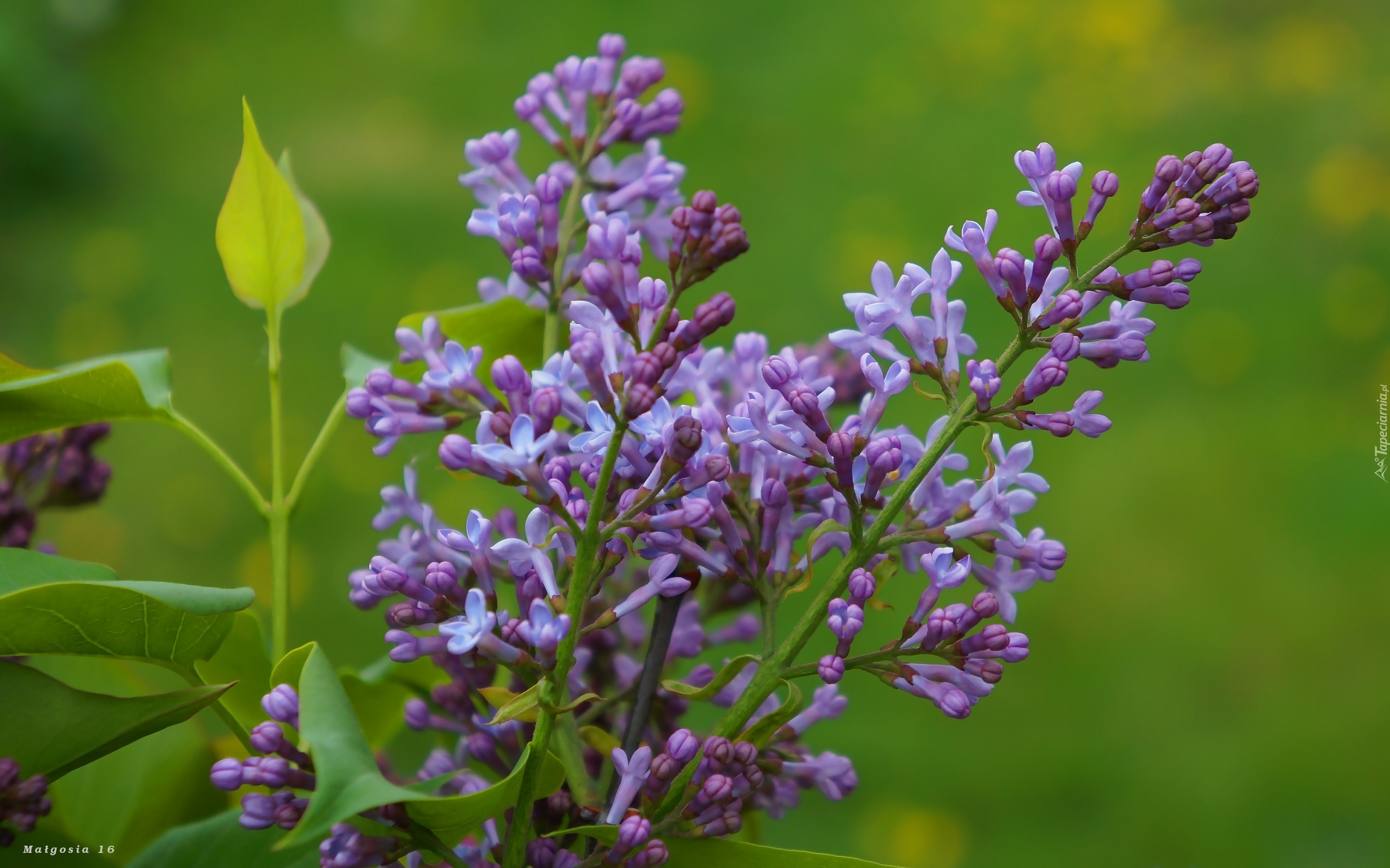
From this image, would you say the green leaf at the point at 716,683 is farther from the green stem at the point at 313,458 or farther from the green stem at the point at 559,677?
the green stem at the point at 313,458

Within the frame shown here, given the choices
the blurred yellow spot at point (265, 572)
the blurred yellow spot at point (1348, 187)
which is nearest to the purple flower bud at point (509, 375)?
the blurred yellow spot at point (265, 572)

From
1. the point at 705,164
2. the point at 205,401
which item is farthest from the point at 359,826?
the point at 705,164

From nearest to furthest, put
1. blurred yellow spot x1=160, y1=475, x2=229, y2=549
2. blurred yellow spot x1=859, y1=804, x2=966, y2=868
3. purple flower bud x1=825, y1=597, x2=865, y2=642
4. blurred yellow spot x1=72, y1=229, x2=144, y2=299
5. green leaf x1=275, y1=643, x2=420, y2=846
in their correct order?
green leaf x1=275, y1=643, x2=420, y2=846 < purple flower bud x1=825, y1=597, x2=865, y2=642 < blurred yellow spot x1=859, y1=804, x2=966, y2=868 < blurred yellow spot x1=160, y1=475, x2=229, y2=549 < blurred yellow spot x1=72, y1=229, x2=144, y2=299

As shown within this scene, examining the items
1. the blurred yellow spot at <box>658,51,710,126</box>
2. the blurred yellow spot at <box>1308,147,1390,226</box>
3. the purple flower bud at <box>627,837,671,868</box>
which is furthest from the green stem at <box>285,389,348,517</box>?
the blurred yellow spot at <box>1308,147,1390,226</box>

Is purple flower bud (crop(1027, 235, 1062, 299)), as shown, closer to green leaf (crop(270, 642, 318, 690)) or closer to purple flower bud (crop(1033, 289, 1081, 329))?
purple flower bud (crop(1033, 289, 1081, 329))

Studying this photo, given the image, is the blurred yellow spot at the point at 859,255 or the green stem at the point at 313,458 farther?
the blurred yellow spot at the point at 859,255
